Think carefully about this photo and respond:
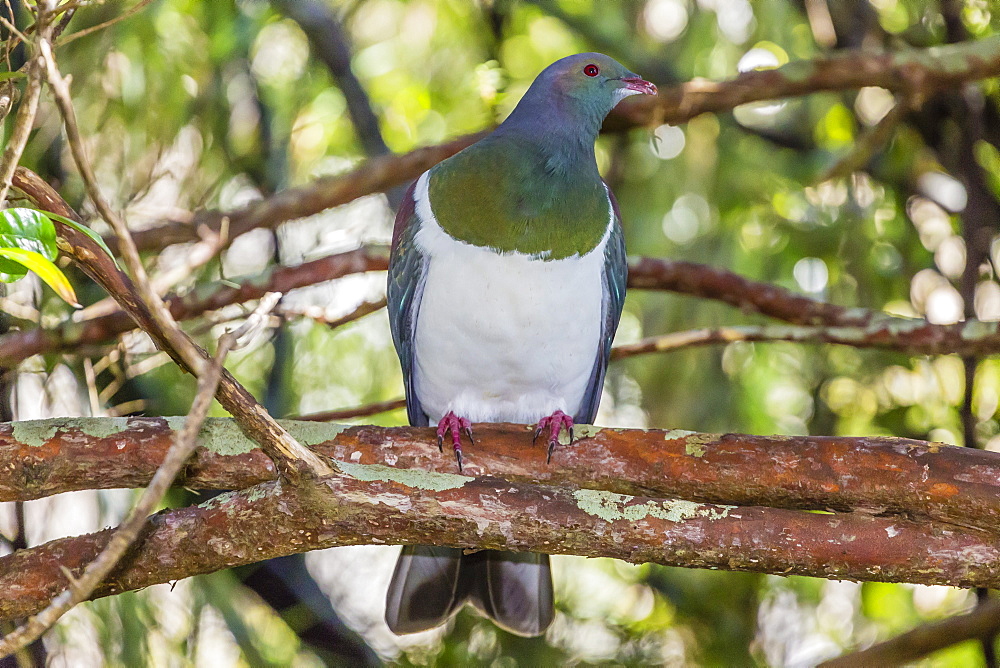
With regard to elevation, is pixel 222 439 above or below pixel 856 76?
above

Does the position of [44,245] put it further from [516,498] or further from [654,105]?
[654,105]

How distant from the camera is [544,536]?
1889mm

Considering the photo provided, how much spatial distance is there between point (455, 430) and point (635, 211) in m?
2.07

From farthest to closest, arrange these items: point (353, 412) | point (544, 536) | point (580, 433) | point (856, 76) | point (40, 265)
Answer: point (856, 76), point (353, 412), point (580, 433), point (544, 536), point (40, 265)

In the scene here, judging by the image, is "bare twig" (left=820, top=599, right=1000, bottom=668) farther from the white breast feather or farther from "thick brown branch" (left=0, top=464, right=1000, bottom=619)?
the white breast feather

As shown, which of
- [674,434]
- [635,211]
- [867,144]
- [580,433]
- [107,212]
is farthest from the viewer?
[635,211]

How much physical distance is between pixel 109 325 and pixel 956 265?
3.20 meters

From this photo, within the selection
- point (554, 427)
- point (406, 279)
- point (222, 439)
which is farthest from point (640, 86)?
point (222, 439)

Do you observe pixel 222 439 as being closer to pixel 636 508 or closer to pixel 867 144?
pixel 636 508

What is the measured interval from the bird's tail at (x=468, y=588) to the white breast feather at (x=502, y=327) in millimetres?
414

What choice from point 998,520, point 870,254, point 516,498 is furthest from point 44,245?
point 870,254

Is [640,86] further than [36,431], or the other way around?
[640,86]

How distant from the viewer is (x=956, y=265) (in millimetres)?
4031

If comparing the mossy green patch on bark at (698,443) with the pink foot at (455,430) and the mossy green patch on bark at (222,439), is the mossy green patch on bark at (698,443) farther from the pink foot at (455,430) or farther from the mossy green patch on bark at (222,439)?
the mossy green patch on bark at (222,439)
